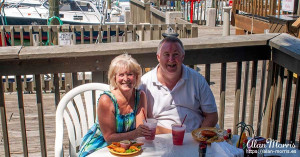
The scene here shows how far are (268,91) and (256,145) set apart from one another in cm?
120

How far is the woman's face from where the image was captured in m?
2.50

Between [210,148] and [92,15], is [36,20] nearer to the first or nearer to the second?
[92,15]

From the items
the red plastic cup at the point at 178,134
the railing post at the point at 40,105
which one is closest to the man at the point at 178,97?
the red plastic cup at the point at 178,134

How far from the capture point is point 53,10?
1071cm

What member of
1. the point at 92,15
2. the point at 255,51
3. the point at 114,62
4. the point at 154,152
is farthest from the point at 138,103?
the point at 92,15

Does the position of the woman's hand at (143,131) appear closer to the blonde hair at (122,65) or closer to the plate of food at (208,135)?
the plate of food at (208,135)

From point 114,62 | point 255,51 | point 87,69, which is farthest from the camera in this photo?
point 255,51

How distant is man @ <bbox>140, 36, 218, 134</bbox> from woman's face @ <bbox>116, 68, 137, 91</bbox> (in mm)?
217

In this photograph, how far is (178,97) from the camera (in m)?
2.67

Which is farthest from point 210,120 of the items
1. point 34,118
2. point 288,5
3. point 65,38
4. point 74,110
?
point 288,5

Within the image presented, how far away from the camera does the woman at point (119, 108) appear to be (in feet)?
8.02

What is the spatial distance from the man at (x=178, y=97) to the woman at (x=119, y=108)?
A: 14 cm

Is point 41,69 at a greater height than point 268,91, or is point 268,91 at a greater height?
point 41,69

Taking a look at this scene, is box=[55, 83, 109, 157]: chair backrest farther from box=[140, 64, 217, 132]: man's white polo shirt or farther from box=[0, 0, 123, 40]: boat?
box=[0, 0, 123, 40]: boat
